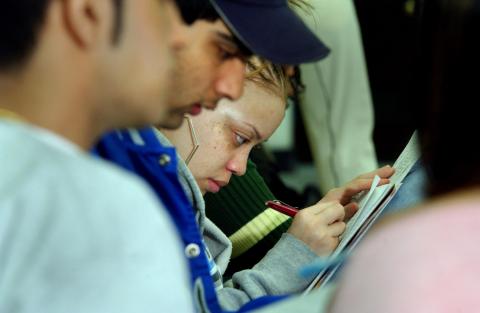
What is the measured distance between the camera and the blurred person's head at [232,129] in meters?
1.97

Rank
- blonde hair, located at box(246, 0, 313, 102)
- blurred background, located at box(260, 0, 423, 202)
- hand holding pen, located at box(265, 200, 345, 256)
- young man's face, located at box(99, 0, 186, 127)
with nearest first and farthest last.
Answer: young man's face, located at box(99, 0, 186, 127) < hand holding pen, located at box(265, 200, 345, 256) < blonde hair, located at box(246, 0, 313, 102) < blurred background, located at box(260, 0, 423, 202)

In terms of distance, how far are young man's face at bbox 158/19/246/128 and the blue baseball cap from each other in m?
0.03

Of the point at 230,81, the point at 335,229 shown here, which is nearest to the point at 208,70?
the point at 230,81

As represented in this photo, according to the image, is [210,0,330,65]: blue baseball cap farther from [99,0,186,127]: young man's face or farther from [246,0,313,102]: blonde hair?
[246,0,313,102]: blonde hair

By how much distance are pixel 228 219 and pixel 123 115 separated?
1061 millimetres

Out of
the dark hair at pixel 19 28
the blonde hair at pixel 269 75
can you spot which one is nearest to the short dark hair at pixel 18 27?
the dark hair at pixel 19 28

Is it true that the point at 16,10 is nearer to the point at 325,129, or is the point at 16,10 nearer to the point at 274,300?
the point at 274,300

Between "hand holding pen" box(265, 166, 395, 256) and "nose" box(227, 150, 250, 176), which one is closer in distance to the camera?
"hand holding pen" box(265, 166, 395, 256)

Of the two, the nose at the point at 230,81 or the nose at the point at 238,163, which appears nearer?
the nose at the point at 230,81

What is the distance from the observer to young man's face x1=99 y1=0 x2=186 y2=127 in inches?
42.3

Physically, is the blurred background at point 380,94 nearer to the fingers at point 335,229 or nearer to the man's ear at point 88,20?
the fingers at point 335,229

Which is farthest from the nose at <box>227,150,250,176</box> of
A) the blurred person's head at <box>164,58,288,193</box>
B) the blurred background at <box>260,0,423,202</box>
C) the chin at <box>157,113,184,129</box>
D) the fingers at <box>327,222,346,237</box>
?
the blurred background at <box>260,0,423,202</box>

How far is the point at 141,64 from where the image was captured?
1.10 metres

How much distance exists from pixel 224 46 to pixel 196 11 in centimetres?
8
